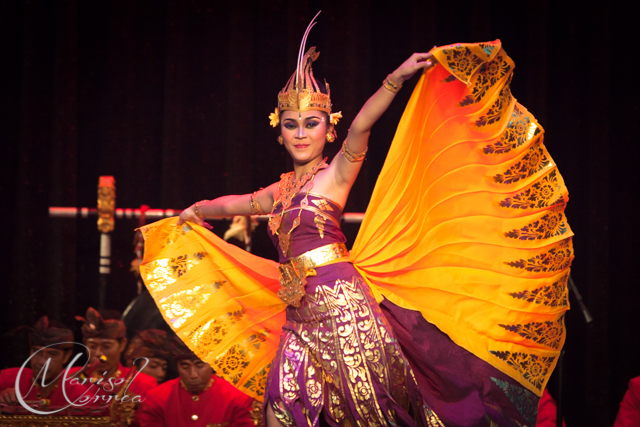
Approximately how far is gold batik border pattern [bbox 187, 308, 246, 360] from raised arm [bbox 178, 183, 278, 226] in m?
0.40

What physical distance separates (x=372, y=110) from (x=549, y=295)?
2.88 ft

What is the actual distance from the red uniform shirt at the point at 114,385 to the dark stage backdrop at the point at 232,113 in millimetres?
Answer: 497

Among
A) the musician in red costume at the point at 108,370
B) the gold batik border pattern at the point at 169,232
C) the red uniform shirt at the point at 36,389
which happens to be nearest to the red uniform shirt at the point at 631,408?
the gold batik border pattern at the point at 169,232

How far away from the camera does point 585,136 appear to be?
11.1 feet

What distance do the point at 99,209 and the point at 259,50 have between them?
4.20 feet

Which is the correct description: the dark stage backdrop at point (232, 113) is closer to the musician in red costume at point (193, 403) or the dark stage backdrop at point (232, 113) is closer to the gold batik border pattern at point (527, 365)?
the musician in red costume at point (193, 403)

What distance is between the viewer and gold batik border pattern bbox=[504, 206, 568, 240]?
2.11 m

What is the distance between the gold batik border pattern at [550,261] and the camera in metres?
2.10

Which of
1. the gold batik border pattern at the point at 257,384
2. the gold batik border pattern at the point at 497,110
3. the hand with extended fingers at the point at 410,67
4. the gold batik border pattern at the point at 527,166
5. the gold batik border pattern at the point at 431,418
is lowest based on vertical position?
the gold batik border pattern at the point at 257,384

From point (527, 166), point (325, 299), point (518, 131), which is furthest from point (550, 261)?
point (325, 299)

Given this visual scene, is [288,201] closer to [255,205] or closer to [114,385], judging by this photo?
[255,205]

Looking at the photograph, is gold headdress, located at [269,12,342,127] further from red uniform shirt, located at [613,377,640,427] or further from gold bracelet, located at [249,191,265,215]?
red uniform shirt, located at [613,377,640,427]

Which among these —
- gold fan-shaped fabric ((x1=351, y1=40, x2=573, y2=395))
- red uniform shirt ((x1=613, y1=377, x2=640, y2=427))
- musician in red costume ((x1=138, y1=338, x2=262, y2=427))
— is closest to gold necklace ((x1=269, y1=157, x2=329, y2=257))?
gold fan-shaped fabric ((x1=351, y1=40, x2=573, y2=395))

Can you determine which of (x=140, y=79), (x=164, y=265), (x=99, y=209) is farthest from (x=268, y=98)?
(x=164, y=265)
